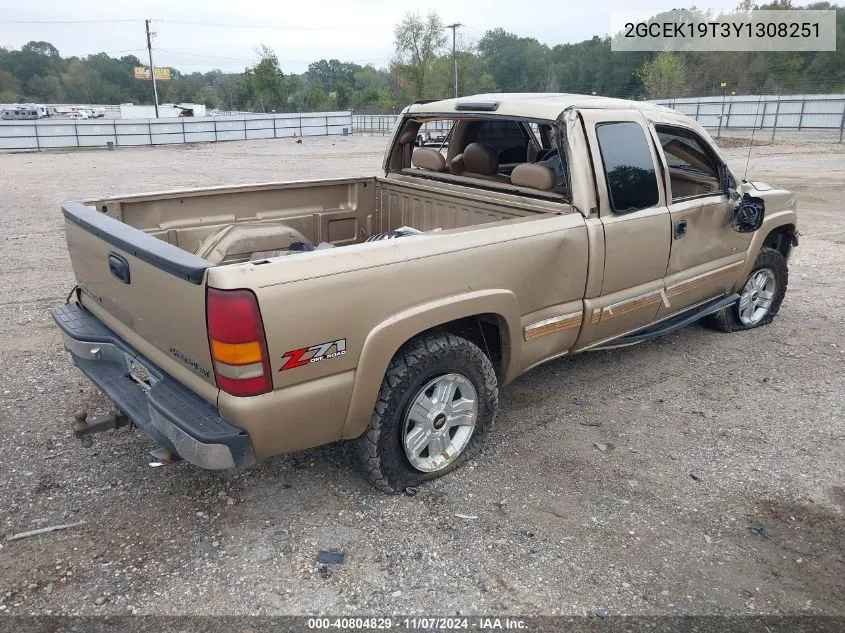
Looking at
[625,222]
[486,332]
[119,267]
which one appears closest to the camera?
[119,267]

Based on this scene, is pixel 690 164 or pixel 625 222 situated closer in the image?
pixel 625 222

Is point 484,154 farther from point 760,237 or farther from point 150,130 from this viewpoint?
point 150,130

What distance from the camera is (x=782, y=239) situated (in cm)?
574

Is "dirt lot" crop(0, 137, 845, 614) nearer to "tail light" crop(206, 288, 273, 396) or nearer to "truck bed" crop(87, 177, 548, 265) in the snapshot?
"tail light" crop(206, 288, 273, 396)

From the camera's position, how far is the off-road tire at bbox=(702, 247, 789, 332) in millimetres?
5512

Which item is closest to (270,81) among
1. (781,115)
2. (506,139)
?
(781,115)

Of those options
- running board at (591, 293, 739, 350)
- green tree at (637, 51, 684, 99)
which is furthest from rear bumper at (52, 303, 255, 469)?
green tree at (637, 51, 684, 99)

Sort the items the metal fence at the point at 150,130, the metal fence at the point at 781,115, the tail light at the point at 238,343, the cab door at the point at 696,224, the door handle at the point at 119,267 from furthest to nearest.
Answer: the metal fence at the point at 781,115, the metal fence at the point at 150,130, the cab door at the point at 696,224, the door handle at the point at 119,267, the tail light at the point at 238,343

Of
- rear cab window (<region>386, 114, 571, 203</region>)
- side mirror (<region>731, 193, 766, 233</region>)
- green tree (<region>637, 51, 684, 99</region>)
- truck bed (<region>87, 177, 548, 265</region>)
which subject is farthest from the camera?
green tree (<region>637, 51, 684, 99</region>)

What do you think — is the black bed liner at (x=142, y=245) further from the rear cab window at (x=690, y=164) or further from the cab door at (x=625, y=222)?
the rear cab window at (x=690, y=164)

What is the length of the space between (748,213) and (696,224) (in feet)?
1.95

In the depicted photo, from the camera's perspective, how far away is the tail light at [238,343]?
8.16 ft

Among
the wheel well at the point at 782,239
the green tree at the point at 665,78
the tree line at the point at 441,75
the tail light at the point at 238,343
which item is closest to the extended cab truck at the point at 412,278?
the tail light at the point at 238,343

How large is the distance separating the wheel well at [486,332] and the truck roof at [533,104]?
50.4 inches
